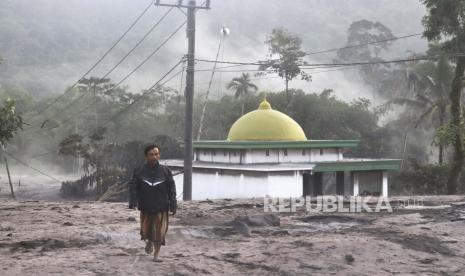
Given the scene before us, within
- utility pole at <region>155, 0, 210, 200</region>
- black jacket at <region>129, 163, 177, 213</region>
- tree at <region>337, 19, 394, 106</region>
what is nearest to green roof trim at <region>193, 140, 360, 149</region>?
utility pole at <region>155, 0, 210, 200</region>

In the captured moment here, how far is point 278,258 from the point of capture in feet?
28.6

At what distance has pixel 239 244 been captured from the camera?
9742 millimetres

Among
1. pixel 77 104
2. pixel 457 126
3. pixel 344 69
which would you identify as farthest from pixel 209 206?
pixel 344 69

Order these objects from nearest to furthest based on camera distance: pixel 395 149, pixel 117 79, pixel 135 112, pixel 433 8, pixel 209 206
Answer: pixel 209 206 → pixel 433 8 → pixel 395 149 → pixel 135 112 → pixel 117 79

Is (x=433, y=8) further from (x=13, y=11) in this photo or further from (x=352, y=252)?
(x=13, y=11)

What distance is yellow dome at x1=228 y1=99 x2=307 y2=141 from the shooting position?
2892cm

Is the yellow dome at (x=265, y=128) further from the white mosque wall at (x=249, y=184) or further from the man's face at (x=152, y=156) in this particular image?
the man's face at (x=152, y=156)

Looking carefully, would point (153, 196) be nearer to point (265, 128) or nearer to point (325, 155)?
point (265, 128)

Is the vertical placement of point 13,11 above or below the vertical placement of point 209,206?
above

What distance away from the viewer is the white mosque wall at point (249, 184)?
2547cm

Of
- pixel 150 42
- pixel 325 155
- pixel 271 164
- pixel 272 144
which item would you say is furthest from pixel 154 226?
pixel 150 42

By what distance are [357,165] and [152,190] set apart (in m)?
21.6

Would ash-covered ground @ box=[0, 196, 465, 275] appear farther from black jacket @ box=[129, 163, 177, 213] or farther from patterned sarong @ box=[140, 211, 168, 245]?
black jacket @ box=[129, 163, 177, 213]

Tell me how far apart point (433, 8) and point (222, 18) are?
17631cm
